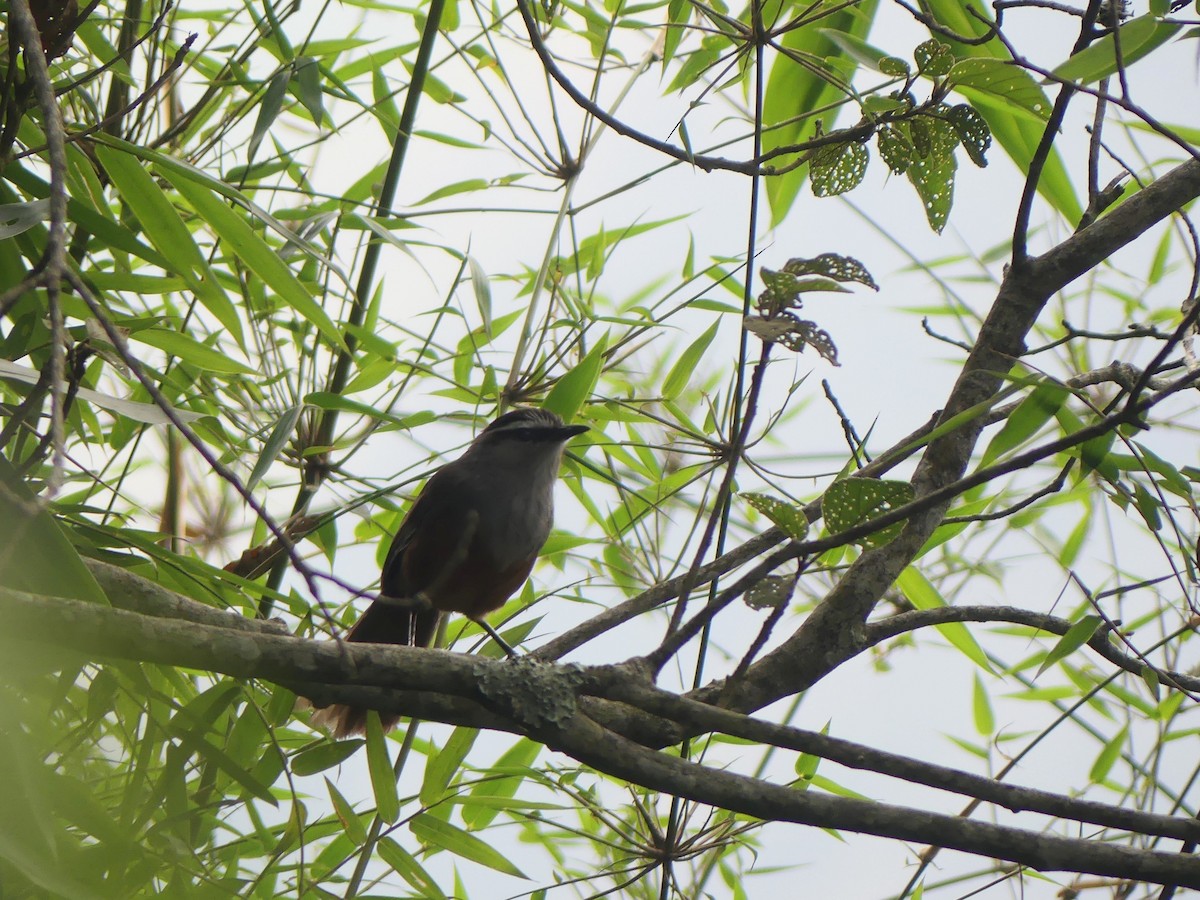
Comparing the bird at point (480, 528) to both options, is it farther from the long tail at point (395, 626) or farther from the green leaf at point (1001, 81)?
the green leaf at point (1001, 81)

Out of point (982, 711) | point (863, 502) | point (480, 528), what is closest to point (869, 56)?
point (863, 502)

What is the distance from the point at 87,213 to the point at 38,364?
373 millimetres

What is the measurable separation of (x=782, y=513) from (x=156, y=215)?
1.22m

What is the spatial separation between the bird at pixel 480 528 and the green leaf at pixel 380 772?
1.84 feet

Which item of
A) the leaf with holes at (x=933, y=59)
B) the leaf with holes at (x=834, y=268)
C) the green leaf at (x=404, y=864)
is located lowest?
the green leaf at (x=404, y=864)

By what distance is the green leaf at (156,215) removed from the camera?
6.06 ft

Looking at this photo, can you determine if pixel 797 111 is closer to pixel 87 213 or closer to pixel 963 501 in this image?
pixel 963 501

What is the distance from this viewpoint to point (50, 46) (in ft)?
5.63

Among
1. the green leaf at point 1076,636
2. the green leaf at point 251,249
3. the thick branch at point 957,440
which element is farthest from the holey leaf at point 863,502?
the green leaf at point 251,249

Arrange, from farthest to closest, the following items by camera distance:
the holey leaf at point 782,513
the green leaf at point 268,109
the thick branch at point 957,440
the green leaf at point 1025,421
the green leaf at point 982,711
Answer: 1. the green leaf at point 982,711
2. the green leaf at point 268,109
3. the thick branch at point 957,440
4. the green leaf at point 1025,421
5. the holey leaf at point 782,513

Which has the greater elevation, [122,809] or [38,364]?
[38,364]

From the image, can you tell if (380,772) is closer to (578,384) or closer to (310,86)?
(578,384)

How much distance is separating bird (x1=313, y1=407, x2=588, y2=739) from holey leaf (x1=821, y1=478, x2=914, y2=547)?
3.73 ft

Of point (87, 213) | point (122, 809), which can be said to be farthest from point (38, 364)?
point (122, 809)
